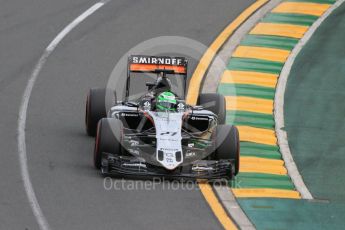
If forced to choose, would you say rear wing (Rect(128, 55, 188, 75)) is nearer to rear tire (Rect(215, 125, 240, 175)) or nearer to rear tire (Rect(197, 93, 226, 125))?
rear tire (Rect(197, 93, 226, 125))

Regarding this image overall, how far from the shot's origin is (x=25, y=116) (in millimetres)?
22766

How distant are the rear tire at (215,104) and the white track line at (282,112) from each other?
3.85ft

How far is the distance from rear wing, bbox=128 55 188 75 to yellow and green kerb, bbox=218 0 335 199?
1749mm

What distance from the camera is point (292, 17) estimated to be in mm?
30453

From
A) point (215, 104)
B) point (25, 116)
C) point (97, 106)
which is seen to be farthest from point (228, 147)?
point (25, 116)

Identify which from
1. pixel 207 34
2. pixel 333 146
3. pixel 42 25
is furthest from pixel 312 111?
pixel 42 25

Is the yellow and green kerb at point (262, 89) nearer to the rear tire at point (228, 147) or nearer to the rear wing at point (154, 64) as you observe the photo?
the rear tire at point (228, 147)

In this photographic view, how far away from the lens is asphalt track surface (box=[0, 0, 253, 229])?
17.7 meters

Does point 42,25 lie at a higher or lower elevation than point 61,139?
higher

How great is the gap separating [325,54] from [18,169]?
1026 centimetres

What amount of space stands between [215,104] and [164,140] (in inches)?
98.4

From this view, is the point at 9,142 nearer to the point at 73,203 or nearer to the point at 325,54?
the point at 73,203

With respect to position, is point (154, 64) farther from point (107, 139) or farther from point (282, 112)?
point (282, 112)

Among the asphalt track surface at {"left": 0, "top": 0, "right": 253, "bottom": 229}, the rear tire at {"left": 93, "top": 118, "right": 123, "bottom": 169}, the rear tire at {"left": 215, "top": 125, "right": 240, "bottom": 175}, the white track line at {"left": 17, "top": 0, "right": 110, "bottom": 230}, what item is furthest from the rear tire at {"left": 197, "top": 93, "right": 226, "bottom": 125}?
the white track line at {"left": 17, "top": 0, "right": 110, "bottom": 230}
